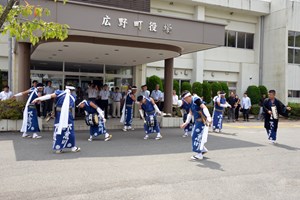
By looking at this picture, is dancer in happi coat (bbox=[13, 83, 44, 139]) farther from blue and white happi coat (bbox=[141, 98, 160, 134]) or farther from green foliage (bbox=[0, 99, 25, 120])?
blue and white happi coat (bbox=[141, 98, 160, 134])

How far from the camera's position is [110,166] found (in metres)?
6.88

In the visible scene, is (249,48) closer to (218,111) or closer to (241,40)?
(241,40)

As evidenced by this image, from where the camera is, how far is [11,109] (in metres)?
11.7

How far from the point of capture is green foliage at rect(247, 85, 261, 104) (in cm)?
2355

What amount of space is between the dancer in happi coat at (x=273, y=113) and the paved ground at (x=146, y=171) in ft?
2.03

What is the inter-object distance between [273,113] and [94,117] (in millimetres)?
6065

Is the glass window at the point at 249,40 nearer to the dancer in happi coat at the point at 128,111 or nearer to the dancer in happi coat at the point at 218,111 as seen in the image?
the dancer in happi coat at the point at 218,111

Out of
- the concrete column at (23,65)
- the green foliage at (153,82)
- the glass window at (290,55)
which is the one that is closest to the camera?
the concrete column at (23,65)

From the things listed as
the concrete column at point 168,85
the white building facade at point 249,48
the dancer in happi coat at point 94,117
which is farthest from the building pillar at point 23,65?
the white building facade at point 249,48

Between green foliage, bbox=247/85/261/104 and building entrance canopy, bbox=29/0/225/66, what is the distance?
37.8 feet

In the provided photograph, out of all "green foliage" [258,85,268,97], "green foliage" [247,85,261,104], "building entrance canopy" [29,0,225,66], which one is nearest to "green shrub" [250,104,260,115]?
"green foliage" [247,85,261,104]

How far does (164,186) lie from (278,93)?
2160cm

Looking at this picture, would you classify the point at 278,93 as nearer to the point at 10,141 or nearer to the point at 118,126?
the point at 118,126

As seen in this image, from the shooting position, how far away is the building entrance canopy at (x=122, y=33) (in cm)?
982
